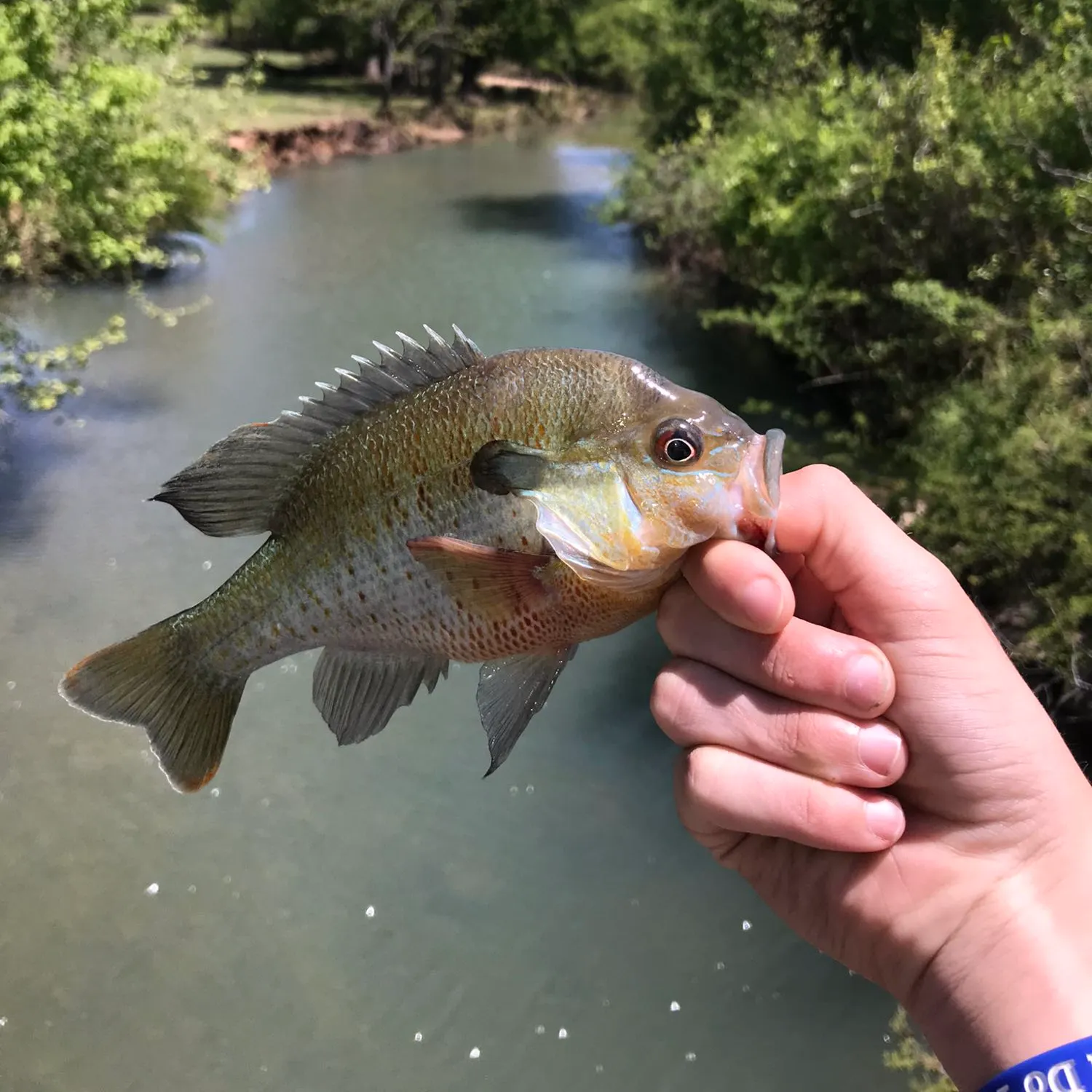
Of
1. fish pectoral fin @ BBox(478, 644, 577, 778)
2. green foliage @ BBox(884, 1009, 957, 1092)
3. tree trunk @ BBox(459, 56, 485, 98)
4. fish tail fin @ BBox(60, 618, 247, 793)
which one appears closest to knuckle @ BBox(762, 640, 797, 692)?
fish pectoral fin @ BBox(478, 644, 577, 778)

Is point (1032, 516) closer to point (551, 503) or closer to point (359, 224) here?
point (551, 503)

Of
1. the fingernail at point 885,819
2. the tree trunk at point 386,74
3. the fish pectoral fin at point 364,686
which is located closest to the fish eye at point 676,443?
the fish pectoral fin at point 364,686

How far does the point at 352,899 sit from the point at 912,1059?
282 cm

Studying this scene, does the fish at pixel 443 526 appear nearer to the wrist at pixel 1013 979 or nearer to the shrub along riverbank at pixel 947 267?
the wrist at pixel 1013 979

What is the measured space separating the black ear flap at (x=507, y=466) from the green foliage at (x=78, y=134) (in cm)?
638

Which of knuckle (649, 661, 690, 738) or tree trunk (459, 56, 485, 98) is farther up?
tree trunk (459, 56, 485, 98)

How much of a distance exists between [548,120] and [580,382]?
1213 inches

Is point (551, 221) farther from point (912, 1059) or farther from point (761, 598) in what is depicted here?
point (761, 598)

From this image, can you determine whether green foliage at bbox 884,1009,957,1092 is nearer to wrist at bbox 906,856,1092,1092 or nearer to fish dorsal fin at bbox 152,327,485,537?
wrist at bbox 906,856,1092,1092

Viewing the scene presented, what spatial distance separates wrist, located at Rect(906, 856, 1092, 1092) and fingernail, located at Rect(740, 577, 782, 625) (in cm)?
75

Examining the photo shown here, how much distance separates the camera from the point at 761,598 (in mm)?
1473

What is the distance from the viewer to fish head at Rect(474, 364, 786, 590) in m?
1.44

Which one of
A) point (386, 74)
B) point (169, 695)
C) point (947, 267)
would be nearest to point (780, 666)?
point (169, 695)

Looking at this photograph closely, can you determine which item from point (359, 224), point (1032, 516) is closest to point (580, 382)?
point (1032, 516)
